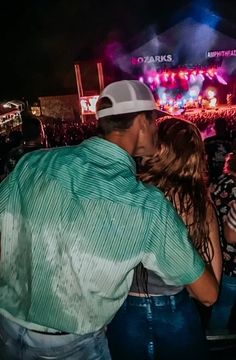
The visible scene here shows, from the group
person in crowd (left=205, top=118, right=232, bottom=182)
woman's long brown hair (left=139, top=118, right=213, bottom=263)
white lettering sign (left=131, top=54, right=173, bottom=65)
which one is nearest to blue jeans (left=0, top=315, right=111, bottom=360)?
woman's long brown hair (left=139, top=118, right=213, bottom=263)

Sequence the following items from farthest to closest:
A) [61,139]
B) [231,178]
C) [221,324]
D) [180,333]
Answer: [61,139]
[221,324]
[231,178]
[180,333]

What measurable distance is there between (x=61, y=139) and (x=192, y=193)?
1183 cm

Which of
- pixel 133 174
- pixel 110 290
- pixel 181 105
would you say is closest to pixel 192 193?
pixel 133 174

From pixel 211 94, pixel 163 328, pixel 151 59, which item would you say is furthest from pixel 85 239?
pixel 211 94

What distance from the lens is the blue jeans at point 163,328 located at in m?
1.90

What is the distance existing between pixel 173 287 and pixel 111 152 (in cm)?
78

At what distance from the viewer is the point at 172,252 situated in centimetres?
137

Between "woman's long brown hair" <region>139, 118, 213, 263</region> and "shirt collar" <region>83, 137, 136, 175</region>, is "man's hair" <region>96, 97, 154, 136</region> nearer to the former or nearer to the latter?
"shirt collar" <region>83, 137, 136, 175</region>

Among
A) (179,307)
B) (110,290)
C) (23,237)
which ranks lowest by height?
(179,307)

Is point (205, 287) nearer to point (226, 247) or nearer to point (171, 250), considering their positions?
point (171, 250)

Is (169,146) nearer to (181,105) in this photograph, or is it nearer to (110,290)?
(110,290)

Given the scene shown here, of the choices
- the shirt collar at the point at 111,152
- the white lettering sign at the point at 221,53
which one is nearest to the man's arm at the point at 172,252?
the shirt collar at the point at 111,152

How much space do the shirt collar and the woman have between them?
356 millimetres

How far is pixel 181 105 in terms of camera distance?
22.5 meters
